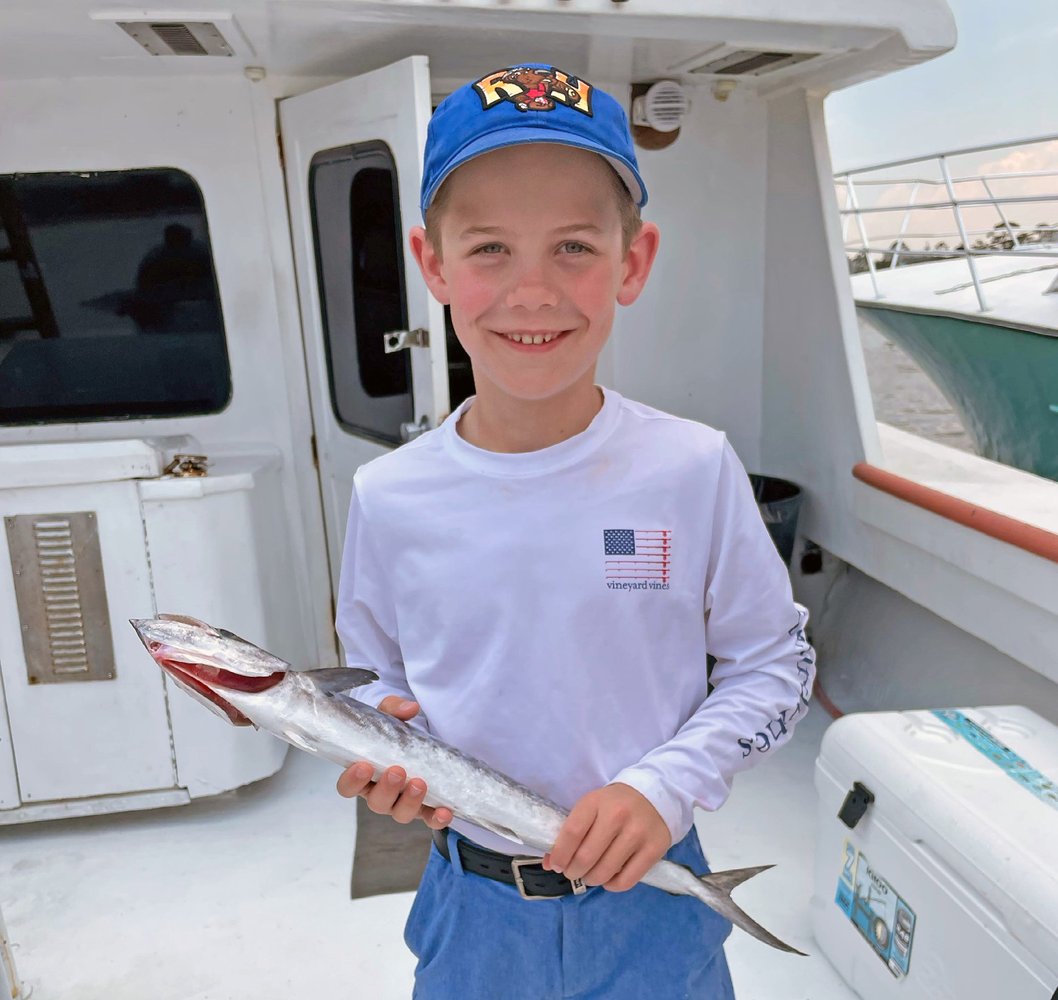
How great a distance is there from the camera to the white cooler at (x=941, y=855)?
1.65 metres

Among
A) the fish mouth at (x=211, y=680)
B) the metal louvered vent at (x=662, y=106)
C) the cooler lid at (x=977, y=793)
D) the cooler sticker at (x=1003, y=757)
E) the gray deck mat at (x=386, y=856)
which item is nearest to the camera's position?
the fish mouth at (x=211, y=680)

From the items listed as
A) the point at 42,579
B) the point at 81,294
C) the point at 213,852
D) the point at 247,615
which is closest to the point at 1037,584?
the point at 247,615

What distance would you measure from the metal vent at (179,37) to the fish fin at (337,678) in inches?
91.1

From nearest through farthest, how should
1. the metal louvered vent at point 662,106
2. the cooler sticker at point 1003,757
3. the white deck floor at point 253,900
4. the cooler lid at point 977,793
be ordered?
1. the cooler lid at point 977,793
2. the cooler sticker at point 1003,757
3. the white deck floor at point 253,900
4. the metal louvered vent at point 662,106

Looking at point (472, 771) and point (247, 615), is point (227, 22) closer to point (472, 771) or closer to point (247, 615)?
point (247, 615)

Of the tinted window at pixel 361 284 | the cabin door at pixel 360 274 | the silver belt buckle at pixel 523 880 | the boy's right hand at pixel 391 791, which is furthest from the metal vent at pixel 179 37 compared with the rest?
the silver belt buckle at pixel 523 880

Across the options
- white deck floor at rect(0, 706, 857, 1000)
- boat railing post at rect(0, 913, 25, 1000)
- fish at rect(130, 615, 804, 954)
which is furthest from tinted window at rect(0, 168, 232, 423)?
fish at rect(130, 615, 804, 954)

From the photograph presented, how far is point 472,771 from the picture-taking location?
3.84ft

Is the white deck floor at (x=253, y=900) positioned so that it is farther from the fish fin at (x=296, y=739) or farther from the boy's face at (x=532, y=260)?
the boy's face at (x=532, y=260)

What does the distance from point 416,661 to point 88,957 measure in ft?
6.52

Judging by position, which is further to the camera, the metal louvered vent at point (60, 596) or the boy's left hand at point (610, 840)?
the metal louvered vent at point (60, 596)

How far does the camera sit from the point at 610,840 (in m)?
1.11

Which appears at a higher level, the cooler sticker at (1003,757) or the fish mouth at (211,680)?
the fish mouth at (211,680)

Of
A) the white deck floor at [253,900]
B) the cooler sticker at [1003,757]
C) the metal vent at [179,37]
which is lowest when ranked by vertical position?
the white deck floor at [253,900]
